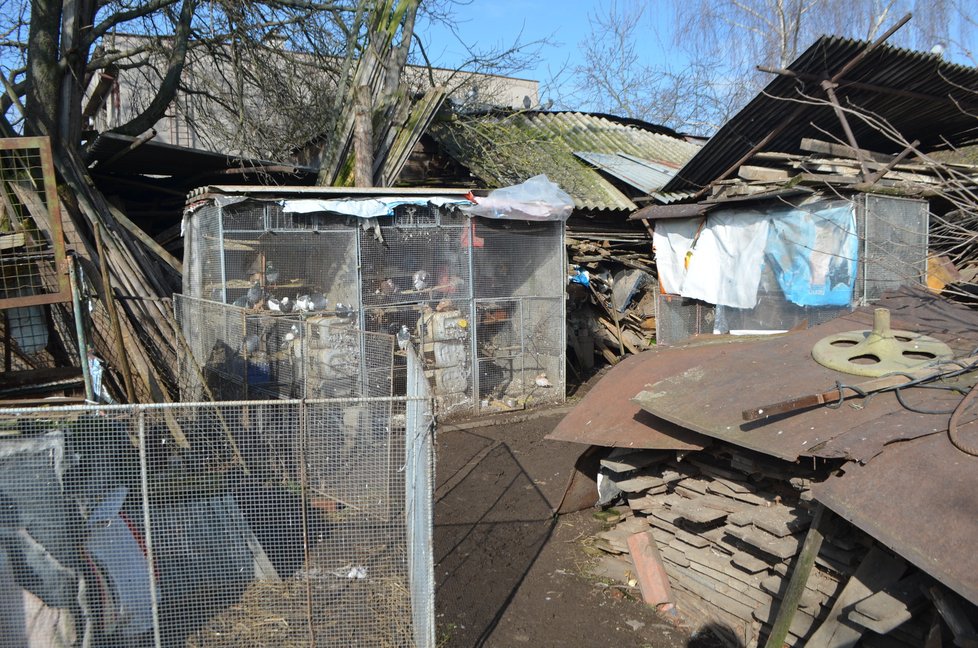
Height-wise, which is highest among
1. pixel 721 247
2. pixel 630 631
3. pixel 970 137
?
pixel 970 137

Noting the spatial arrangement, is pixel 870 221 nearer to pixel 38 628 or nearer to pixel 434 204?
pixel 434 204

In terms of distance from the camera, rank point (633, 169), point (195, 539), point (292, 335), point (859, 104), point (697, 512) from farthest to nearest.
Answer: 1. point (633, 169)
2. point (859, 104)
3. point (292, 335)
4. point (697, 512)
5. point (195, 539)

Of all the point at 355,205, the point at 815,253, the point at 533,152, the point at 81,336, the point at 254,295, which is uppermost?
the point at 533,152

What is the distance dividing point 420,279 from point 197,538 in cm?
577

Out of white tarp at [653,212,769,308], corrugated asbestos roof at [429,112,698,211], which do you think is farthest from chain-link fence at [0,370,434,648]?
corrugated asbestos roof at [429,112,698,211]

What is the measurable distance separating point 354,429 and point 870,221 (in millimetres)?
6823

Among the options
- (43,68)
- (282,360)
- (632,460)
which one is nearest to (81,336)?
(282,360)

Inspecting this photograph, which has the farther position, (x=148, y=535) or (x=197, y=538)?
(x=197, y=538)

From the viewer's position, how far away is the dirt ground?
4.58m

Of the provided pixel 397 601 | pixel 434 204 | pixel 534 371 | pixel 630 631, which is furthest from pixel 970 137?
pixel 397 601

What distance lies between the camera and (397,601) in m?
4.22

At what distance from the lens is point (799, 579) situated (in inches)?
151

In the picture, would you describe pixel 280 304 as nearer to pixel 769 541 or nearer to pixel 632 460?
pixel 632 460

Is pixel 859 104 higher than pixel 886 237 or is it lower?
higher
